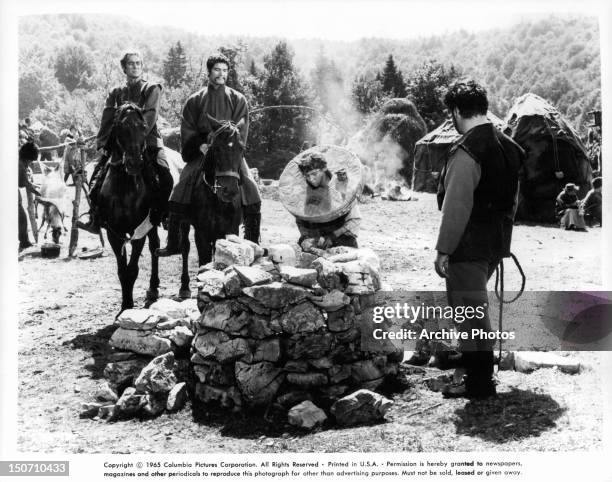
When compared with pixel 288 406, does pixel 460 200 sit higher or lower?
higher

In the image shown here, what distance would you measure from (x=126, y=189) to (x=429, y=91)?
71.0 feet

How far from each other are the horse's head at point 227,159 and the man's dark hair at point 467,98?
2.14m

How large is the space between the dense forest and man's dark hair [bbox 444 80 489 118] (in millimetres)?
2156

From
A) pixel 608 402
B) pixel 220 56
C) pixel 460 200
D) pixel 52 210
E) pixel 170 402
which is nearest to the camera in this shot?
pixel 460 200

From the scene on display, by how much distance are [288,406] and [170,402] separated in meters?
0.94

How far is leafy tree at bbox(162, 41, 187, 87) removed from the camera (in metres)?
10.9

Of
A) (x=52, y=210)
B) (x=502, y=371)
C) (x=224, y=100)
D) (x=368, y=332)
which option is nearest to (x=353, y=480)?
(x=368, y=332)

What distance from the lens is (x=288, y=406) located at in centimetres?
488

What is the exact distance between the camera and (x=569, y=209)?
475 inches

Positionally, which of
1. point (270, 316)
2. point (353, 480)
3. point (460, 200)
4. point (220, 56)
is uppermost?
point (220, 56)

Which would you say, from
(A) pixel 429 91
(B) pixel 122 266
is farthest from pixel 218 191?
(A) pixel 429 91

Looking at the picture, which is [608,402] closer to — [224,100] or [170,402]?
[170,402]

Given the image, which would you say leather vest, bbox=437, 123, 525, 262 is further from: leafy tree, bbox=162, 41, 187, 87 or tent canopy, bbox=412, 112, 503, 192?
tent canopy, bbox=412, 112, 503, 192

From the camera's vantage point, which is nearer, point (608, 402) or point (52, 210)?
point (608, 402)
